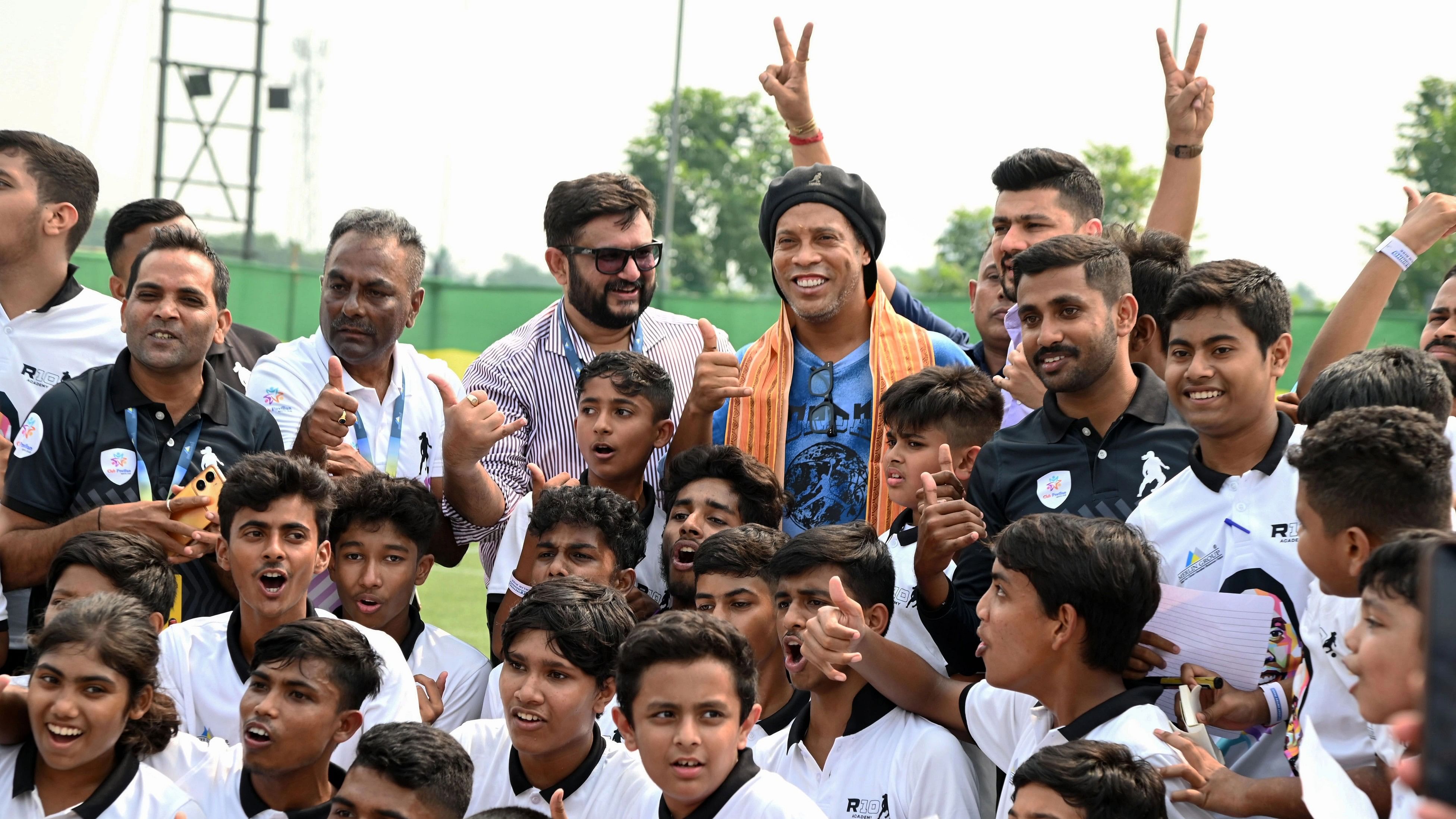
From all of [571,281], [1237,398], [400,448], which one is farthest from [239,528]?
[1237,398]

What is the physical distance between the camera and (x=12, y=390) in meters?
5.21

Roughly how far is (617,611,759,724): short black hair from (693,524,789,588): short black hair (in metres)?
0.57

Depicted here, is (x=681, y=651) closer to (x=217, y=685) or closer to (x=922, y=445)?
(x=922, y=445)

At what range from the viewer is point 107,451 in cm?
452

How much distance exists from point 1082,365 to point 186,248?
303 centimetres

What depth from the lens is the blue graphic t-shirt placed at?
4973mm

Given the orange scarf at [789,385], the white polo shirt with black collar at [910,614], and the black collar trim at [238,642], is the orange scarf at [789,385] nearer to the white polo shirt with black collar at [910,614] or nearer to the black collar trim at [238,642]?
the white polo shirt with black collar at [910,614]

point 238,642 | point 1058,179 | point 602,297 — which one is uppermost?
point 1058,179

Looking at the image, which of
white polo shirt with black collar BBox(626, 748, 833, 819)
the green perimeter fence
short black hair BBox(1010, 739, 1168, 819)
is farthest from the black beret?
the green perimeter fence

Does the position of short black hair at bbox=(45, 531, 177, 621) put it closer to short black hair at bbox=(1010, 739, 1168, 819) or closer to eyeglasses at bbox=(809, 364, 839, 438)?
eyeglasses at bbox=(809, 364, 839, 438)

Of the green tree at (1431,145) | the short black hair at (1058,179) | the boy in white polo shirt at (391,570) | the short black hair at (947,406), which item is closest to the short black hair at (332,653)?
the boy in white polo shirt at (391,570)

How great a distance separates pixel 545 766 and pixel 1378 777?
211 centimetres

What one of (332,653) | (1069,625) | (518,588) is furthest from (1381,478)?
(518,588)

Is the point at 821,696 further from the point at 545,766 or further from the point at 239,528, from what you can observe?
A: the point at 239,528
